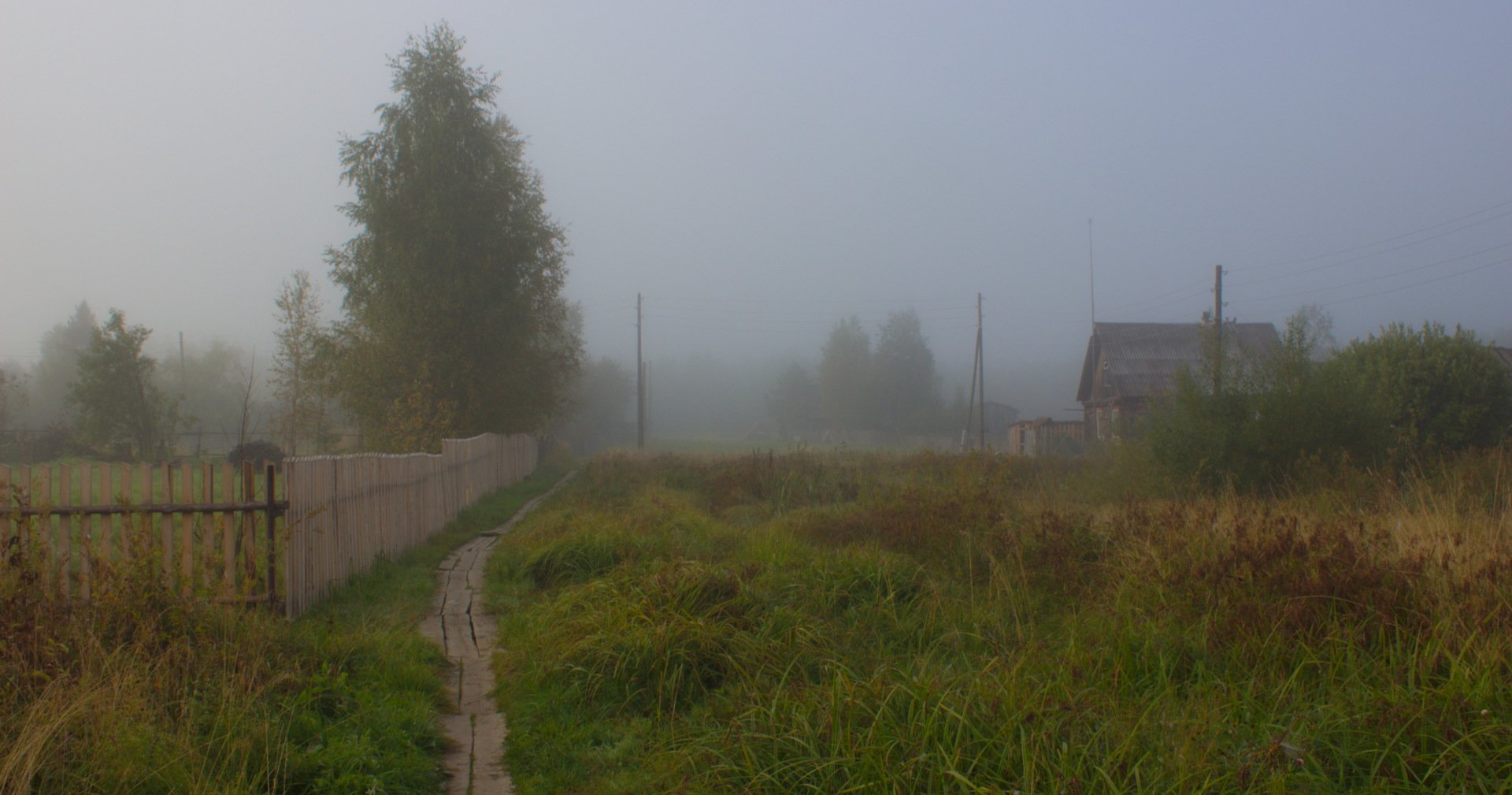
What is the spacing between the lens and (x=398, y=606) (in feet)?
26.3

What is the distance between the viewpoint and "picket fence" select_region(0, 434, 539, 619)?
5.56m

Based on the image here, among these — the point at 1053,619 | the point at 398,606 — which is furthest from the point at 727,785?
the point at 398,606

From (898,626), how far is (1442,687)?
314 centimetres

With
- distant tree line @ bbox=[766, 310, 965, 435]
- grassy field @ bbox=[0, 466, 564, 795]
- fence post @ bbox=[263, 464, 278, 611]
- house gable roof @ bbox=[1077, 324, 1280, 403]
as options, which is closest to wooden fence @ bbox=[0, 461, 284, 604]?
fence post @ bbox=[263, 464, 278, 611]

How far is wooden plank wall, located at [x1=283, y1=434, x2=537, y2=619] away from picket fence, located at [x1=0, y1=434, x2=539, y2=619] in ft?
0.06

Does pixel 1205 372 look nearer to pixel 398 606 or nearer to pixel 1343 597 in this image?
pixel 1343 597

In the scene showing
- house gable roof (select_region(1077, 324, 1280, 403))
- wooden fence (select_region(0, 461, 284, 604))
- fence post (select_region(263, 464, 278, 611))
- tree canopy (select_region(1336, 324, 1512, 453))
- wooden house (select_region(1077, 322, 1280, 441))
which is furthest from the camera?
house gable roof (select_region(1077, 324, 1280, 403))

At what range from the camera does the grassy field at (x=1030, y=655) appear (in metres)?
3.60

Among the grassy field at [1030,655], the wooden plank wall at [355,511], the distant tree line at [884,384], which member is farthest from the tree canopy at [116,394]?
the distant tree line at [884,384]

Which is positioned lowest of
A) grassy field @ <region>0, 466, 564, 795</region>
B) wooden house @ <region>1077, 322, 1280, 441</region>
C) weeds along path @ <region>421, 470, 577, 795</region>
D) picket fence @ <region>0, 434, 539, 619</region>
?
weeds along path @ <region>421, 470, 577, 795</region>

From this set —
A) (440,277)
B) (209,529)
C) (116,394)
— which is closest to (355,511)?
(209,529)

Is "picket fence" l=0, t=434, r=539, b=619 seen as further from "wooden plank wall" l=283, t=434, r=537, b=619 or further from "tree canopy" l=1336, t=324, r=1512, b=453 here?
"tree canopy" l=1336, t=324, r=1512, b=453

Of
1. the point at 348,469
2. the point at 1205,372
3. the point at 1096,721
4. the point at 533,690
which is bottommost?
the point at 533,690

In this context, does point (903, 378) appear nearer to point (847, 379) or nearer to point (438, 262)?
point (847, 379)
